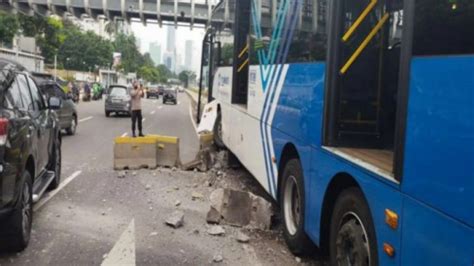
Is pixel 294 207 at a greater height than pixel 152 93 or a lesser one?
greater

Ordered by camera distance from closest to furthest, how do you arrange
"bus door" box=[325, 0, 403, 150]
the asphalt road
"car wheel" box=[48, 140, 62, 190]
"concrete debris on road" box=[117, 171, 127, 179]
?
"bus door" box=[325, 0, 403, 150] < the asphalt road < "car wheel" box=[48, 140, 62, 190] < "concrete debris on road" box=[117, 171, 127, 179]

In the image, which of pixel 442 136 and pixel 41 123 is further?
pixel 41 123

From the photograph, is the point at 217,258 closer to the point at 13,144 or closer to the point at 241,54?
the point at 13,144

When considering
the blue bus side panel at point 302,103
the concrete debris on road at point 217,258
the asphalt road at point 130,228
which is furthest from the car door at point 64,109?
the concrete debris on road at point 217,258

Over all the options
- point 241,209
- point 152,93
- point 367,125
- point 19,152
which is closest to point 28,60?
point 152,93

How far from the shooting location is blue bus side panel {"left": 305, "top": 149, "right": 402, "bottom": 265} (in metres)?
3.46

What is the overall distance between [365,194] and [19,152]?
3.59 metres

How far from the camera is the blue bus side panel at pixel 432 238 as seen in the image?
2.69m

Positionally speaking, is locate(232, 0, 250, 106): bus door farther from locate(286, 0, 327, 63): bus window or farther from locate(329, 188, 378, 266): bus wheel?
locate(329, 188, 378, 266): bus wheel

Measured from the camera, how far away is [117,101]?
94.1ft

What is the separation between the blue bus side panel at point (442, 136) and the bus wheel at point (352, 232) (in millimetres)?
833

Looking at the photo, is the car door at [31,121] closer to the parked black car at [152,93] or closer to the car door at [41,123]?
the car door at [41,123]

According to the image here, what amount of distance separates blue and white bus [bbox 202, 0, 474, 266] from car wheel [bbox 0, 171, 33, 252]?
2793mm

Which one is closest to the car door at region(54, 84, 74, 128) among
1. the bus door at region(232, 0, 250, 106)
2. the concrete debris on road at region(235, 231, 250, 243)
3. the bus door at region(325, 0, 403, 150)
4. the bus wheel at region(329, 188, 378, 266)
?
the bus door at region(232, 0, 250, 106)
